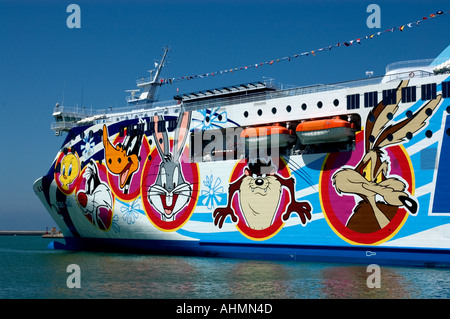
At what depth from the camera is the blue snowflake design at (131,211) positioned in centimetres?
2629

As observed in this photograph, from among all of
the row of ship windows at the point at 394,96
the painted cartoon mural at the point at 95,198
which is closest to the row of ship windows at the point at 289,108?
the row of ship windows at the point at 394,96

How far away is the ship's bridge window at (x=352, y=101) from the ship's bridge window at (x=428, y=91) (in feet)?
7.53

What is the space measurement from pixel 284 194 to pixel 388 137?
443 cm

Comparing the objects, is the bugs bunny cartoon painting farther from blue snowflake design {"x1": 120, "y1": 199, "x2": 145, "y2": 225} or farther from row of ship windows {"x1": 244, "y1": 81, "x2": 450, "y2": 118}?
row of ship windows {"x1": 244, "y1": 81, "x2": 450, "y2": 118}

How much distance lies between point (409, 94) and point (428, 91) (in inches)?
24.2

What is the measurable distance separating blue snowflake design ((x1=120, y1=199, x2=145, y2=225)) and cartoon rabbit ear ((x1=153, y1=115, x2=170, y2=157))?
2.56m

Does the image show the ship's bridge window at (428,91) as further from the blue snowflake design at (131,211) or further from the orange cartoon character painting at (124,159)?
the blue snowflake design at (131,211)

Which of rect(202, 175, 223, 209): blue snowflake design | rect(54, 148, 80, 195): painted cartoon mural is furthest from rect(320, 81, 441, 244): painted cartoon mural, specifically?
rect(54, 148, 80, 195): painted cartoon mural

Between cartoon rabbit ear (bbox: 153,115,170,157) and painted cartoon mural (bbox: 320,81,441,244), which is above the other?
cartoon rabbit ear (bbox: 153,115,170,157)

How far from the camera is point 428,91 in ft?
63.3

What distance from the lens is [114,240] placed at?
27328mm

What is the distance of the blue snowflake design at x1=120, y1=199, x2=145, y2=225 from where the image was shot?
86.3 ft
